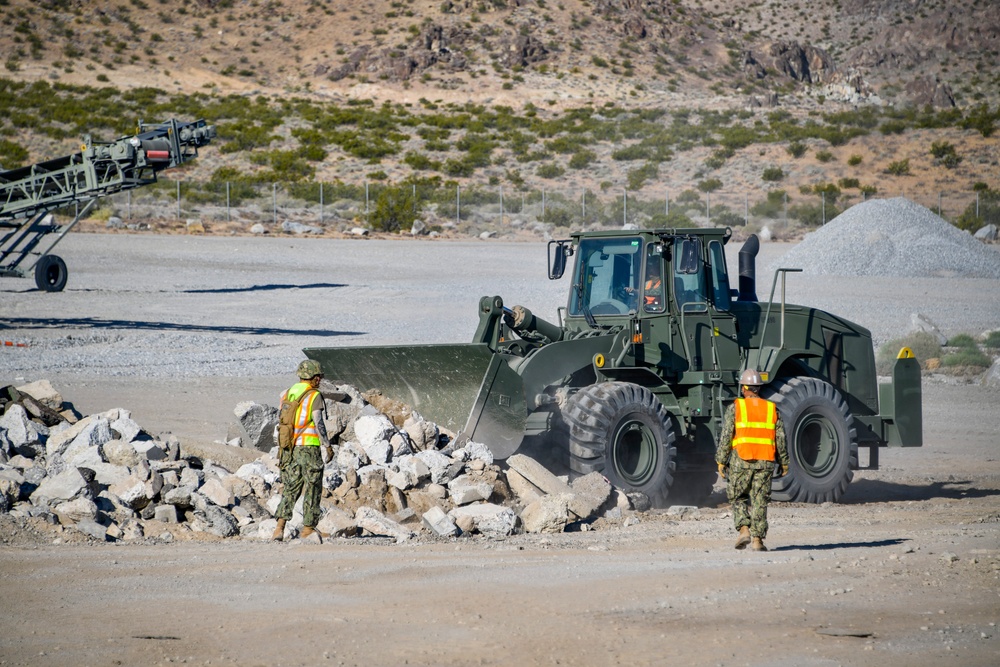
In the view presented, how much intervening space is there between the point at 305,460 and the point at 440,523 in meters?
1.36

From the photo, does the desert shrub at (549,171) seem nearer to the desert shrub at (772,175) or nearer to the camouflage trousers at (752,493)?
the desert shrub at (772,175)

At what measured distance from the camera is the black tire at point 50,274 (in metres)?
30.8

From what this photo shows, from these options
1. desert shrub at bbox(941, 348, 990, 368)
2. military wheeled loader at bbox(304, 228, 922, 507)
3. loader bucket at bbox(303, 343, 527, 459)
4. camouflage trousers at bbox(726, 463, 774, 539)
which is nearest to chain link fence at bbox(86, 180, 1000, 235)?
desert shrub at bbox(941, 348, 990, 368)

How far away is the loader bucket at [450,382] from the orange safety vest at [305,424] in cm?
201

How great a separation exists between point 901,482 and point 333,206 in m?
37.2

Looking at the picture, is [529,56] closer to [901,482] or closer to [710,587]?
[901,482]

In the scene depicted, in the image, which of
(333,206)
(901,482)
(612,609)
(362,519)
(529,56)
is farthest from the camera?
(529,56)

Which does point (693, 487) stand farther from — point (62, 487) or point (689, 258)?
point (62, 487)

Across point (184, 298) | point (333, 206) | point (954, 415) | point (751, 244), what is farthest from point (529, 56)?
point (751, 244)

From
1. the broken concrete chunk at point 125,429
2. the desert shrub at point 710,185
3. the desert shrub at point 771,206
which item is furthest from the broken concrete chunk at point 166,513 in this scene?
the desert shrub at point 710,185

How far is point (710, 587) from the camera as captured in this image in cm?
884

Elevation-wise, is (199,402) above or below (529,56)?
below

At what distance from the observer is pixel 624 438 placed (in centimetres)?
1279

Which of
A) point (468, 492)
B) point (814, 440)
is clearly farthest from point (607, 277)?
point (468, 492)
